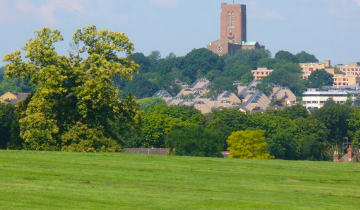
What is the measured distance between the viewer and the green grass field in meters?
23.7

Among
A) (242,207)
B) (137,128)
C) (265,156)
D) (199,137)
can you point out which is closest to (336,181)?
(242,207)

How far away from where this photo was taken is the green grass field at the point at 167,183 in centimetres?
2373

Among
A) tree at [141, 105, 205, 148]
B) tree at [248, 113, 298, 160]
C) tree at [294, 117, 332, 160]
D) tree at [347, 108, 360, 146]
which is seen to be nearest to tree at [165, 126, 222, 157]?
tree at [141, 105, 205, 148]

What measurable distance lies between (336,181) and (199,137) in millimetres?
51565

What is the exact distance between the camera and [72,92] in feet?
155

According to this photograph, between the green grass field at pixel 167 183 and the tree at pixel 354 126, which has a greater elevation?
the tree at pixel 354 126

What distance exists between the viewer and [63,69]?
47500mm

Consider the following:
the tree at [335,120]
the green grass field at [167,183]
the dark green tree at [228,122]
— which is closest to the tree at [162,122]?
the dark green tree at [228,122]

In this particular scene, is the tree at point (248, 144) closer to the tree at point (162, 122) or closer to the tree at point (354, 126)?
the tree at point (162, 122)

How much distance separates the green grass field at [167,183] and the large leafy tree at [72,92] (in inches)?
344

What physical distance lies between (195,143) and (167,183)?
52.7 metres

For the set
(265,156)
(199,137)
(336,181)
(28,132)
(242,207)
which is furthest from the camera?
(265,156)

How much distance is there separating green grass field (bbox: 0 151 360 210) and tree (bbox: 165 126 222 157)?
135 feet

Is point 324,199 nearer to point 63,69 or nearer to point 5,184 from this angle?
point 5,184
